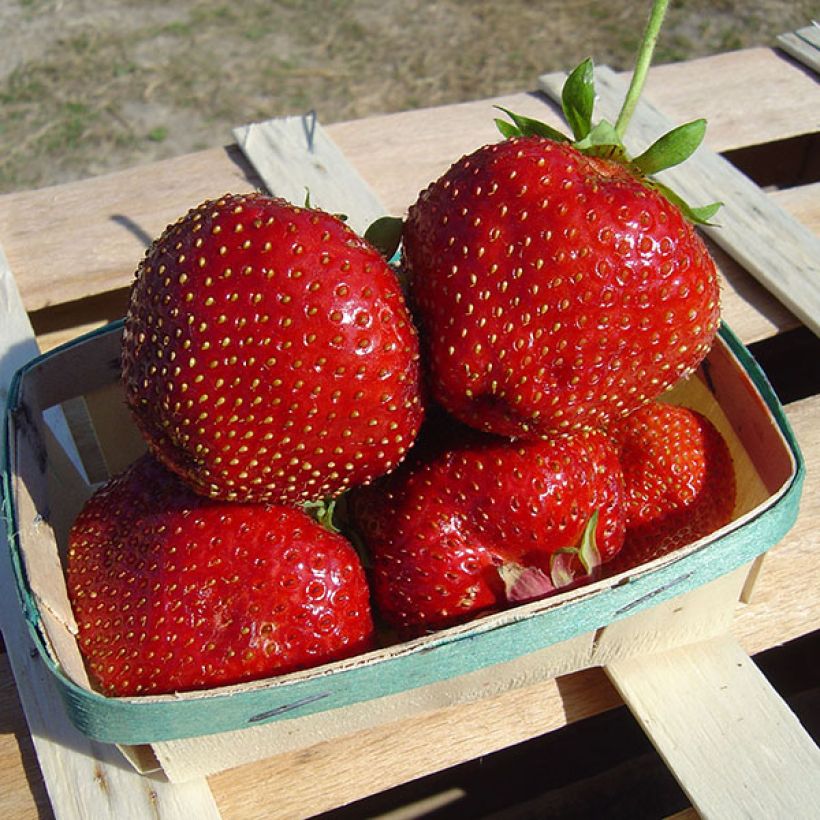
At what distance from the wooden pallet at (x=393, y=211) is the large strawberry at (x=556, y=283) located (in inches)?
11.3

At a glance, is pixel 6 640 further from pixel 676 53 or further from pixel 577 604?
pixel 676 53

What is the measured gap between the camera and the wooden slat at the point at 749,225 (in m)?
1.22

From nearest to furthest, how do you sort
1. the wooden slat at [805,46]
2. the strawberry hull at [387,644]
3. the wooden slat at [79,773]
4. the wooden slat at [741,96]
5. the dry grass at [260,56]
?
the strawberry hull at [387,644], the wooden slat at [79,773], the wooden slat at [741,96], the wooden slat at [805,46], the dry grass at [260,56]

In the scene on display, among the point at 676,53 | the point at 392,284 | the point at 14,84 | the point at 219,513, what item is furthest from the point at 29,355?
the point at 676,53

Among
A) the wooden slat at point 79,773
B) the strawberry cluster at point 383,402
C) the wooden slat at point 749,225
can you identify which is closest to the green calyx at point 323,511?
the strawberry cluster at point 383,402

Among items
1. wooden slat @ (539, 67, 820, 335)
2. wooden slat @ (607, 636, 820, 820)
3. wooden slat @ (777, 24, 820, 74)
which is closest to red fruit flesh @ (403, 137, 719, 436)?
wooden slat @ (607, 636, 820, 820)

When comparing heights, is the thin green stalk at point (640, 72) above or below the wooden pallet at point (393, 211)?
above

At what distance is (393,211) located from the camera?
1.34 meters

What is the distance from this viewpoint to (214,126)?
268cm

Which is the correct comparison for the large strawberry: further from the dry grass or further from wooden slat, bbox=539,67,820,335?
the dry grass

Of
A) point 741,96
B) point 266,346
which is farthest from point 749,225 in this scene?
point 266,346

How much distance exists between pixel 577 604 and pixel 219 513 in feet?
0.93

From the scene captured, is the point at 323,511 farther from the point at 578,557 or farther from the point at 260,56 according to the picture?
the point at 260,56

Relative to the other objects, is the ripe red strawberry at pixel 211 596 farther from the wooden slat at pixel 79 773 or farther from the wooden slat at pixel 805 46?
the wooden slat at pixel 805 46
